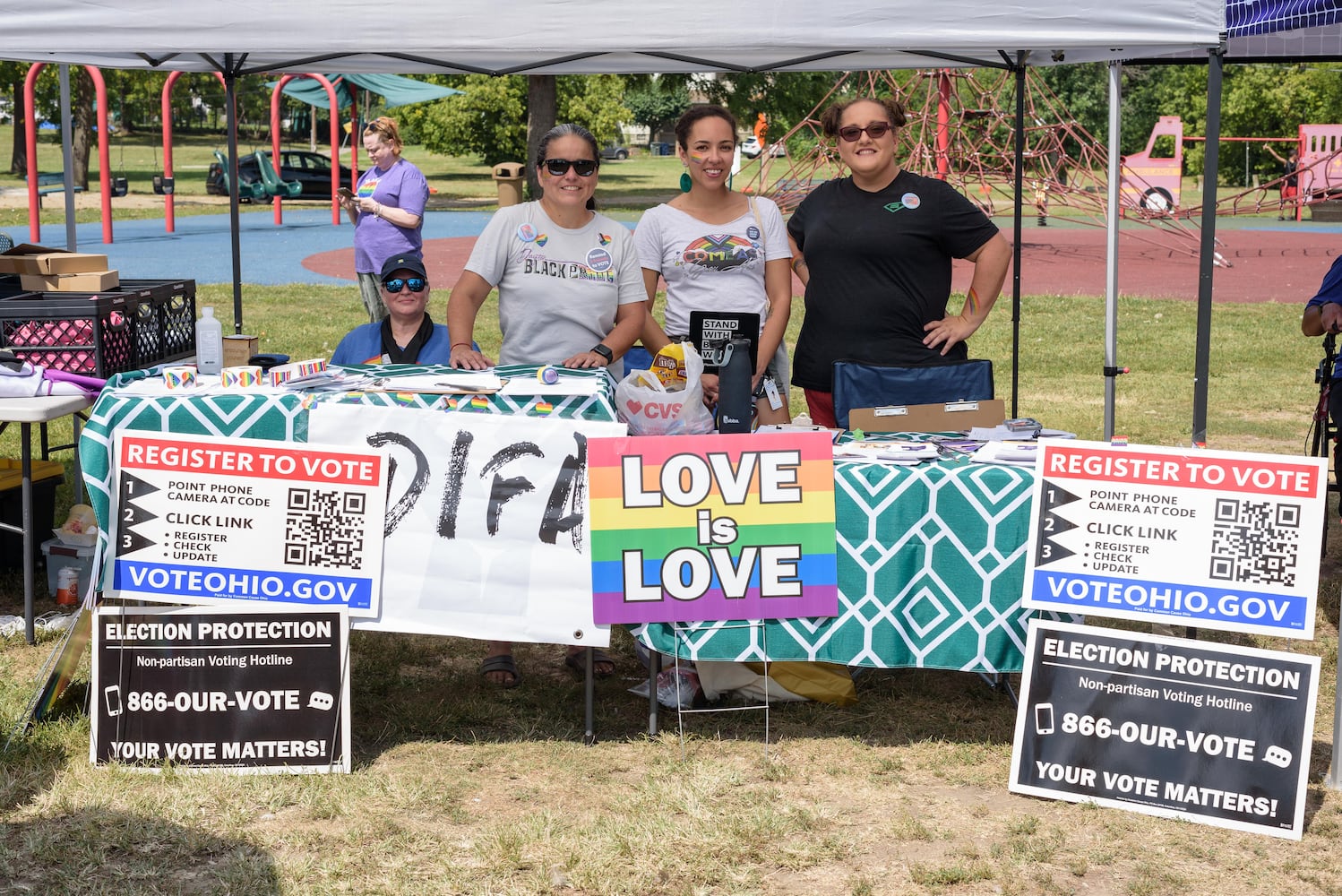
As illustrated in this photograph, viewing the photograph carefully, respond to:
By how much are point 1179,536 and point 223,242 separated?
18918 millimetres

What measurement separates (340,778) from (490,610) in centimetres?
62

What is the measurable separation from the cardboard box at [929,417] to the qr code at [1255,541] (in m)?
1.13

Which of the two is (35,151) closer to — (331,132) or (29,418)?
(331,132)

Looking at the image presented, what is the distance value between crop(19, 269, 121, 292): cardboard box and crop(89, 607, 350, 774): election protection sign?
172cm

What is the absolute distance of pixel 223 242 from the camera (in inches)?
814

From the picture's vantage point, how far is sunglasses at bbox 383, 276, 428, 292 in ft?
15.8

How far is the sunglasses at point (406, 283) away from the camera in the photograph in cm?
482

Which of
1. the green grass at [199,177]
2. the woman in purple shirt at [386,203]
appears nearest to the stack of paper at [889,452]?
the woman in purple shirt at [386,203]

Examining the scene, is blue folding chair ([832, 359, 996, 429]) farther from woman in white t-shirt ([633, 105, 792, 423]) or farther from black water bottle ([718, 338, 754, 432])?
black water bottle ([718, 338, 754, 432])

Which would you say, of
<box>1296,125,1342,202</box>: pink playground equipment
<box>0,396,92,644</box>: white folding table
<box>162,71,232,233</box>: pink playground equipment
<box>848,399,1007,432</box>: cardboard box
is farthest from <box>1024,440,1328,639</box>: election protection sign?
<box>1296,125,1342,202</box>: pink playground equipment

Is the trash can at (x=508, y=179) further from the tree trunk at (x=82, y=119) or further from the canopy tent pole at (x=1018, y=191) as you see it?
the tree trunk at (x=82, y=119)

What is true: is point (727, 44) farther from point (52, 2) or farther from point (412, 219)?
point (412, 219)

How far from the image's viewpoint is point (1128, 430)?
862 cm

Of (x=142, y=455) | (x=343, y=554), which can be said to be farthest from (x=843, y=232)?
(x=142, y=455)
